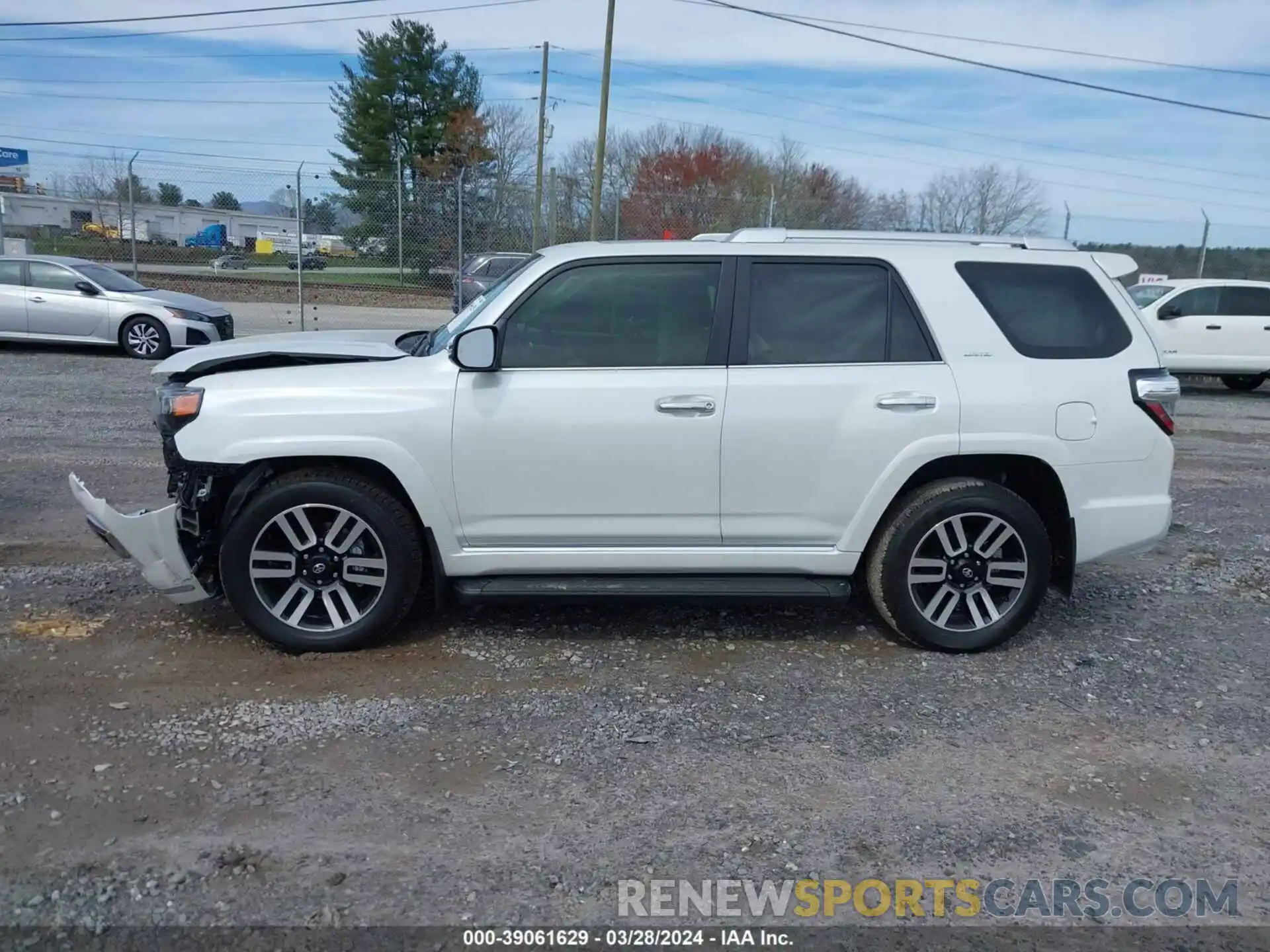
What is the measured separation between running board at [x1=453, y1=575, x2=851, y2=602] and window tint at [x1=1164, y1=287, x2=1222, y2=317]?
13.0 metres

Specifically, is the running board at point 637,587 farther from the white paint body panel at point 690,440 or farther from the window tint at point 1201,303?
the window tint at point 1201,303

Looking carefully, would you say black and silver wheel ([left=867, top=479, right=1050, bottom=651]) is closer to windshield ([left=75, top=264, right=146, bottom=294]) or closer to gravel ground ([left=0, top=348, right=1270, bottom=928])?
gravel ground ([left=0, top=348, right=1270, bottom=928])

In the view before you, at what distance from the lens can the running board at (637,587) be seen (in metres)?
4.50

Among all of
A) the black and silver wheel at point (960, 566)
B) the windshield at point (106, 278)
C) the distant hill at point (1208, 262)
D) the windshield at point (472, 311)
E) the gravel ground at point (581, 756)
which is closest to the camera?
the gravel ground at point (581, 756)

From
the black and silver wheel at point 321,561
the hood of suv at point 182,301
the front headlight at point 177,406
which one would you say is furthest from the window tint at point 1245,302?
the front headlight at point 177,406

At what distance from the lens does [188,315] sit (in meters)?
14.1

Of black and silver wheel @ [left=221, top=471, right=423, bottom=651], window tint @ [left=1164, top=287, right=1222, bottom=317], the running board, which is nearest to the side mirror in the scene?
black and silver wheel @ [left=221, top=471, right=423, bottom=651]

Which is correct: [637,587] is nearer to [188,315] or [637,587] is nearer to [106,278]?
[188,315]

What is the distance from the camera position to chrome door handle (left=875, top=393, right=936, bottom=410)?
4523 mm

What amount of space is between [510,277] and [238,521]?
1.66m

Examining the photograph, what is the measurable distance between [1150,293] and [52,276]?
1622 centimetres

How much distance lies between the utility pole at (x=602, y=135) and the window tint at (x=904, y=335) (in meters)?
16.7

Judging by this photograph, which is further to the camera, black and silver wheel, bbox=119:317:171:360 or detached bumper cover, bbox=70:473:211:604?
black and silver wheel, bbox=119:317:171:360

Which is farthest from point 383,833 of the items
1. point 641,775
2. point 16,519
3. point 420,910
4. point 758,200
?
point 758,200
